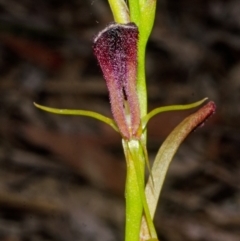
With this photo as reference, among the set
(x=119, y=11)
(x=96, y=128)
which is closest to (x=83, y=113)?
(x=119, y=11)

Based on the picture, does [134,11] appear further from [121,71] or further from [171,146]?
[171,146]

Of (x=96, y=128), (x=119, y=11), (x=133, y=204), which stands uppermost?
(x=119, y=11)

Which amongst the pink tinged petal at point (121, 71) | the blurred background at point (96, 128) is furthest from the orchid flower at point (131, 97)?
the blurred background at point (96, 128)

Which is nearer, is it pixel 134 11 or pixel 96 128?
pixel 134 11

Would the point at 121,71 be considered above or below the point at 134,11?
below

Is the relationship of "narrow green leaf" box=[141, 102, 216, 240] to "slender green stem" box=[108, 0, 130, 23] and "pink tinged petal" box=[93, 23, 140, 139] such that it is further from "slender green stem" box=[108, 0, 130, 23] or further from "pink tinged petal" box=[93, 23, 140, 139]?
"slender green stem" box=[108, 0, 130, 23]

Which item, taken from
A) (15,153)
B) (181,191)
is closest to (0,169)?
(15,153)
